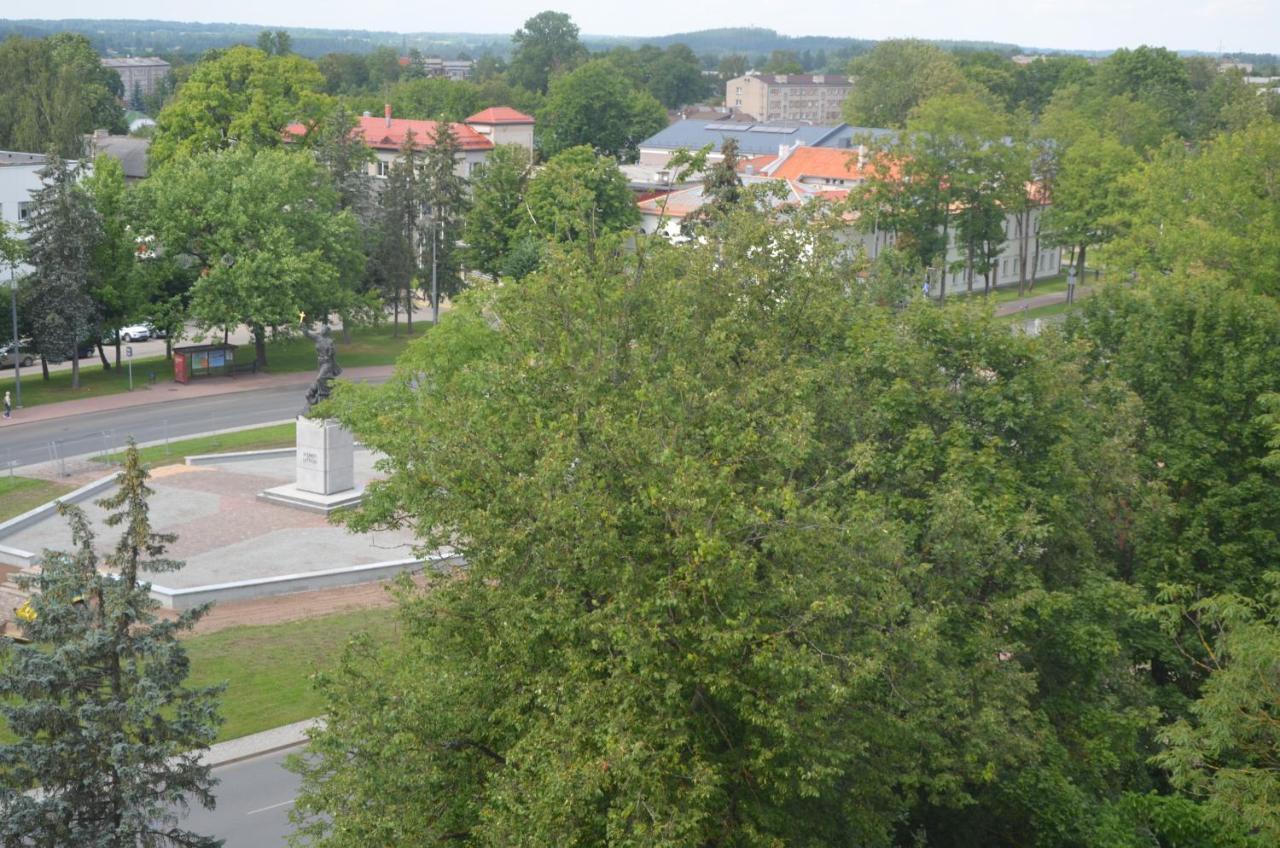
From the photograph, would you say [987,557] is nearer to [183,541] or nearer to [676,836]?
[676,836]

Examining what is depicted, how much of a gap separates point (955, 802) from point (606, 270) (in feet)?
35.3

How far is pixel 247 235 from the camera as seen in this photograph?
181ft

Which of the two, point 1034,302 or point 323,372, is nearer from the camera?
point 323,372

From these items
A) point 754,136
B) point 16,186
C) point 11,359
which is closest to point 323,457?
point 11,359

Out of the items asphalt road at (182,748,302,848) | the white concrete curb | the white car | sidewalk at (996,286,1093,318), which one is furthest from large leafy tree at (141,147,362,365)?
sidewalk at (996,286,1093,318)

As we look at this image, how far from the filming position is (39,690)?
16469 mm

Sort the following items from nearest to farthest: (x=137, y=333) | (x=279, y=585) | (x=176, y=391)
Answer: (x=279, y=585) → (x=176, y=391) → (x=137, y=333)

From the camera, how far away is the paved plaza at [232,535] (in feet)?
111

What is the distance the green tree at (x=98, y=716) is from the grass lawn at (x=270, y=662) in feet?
25.6

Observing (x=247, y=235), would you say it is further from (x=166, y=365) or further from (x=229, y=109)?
(x=229, y=109)

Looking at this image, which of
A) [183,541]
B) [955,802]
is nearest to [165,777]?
[955,802]

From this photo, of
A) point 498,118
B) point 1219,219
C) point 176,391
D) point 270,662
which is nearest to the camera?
point 270,662

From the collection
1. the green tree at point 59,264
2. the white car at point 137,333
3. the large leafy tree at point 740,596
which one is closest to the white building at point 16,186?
the white car at point 137,333

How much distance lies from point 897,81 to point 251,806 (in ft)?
385
